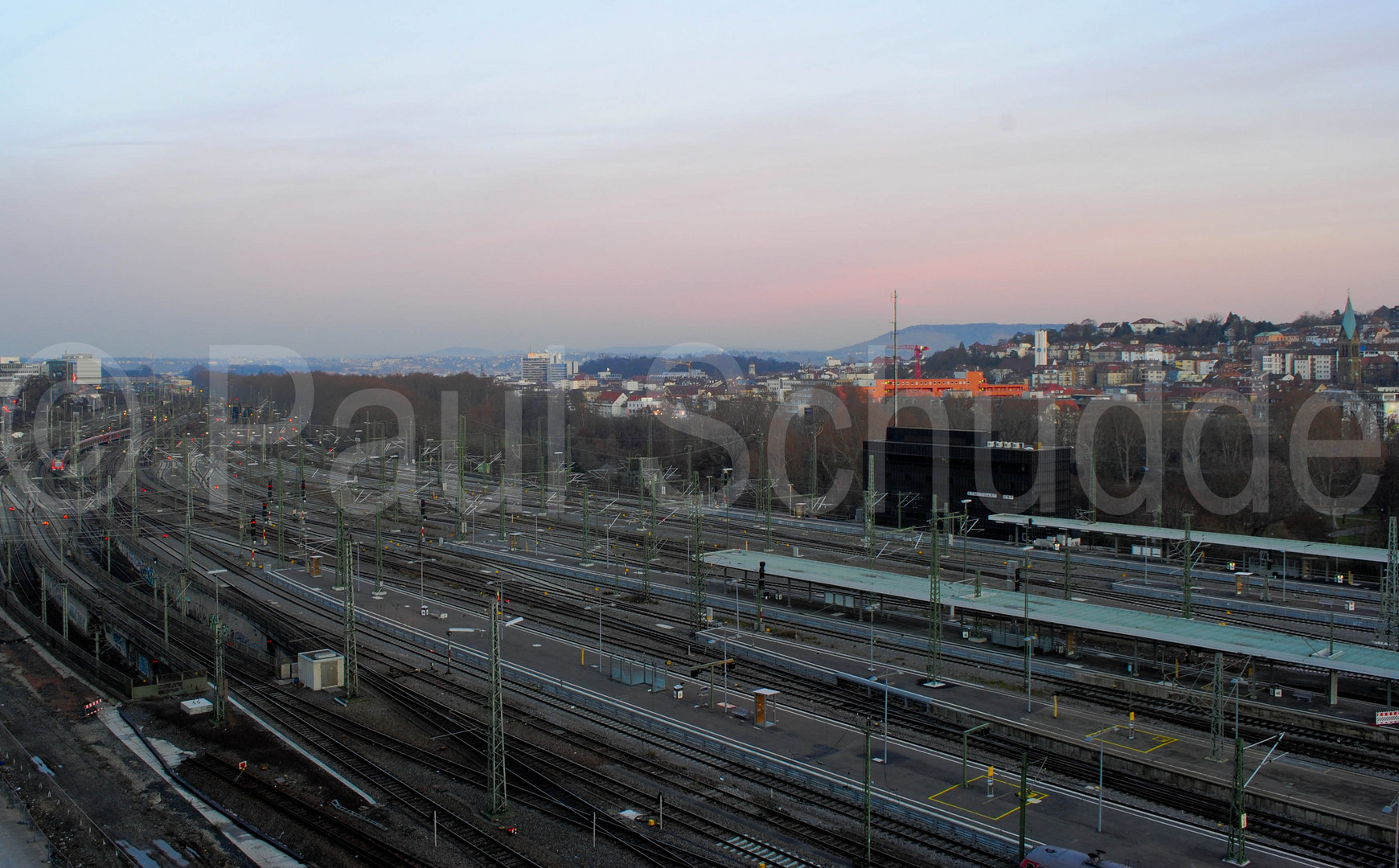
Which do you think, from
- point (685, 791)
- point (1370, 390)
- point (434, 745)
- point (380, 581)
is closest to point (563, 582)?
point (380, 581)

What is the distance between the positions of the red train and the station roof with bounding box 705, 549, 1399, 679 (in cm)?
4445

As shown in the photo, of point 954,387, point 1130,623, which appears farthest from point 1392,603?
point 954,387

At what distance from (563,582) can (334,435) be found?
177 feet

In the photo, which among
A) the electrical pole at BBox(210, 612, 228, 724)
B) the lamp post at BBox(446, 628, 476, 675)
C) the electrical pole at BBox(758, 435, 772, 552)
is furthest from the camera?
the electrical pole at BBox(758, 435, 772, 552)

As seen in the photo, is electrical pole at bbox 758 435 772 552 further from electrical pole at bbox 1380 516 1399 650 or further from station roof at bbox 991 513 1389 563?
electrical pole at bbox 1380 516 1399 650

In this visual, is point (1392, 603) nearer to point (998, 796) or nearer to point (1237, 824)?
point (1237, 824)

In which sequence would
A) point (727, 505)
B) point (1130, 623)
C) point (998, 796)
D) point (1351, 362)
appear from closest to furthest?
point (998, 796) → point (1130, 623) → point (727, 505) → point (1351, 362)

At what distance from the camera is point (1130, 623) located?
20875 millimetres

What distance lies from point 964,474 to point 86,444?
7059 cm

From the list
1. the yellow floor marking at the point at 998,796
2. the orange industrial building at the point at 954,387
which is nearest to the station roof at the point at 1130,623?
the yellow floor marking at the point at 998,796

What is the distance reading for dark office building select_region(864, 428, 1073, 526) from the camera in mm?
38219

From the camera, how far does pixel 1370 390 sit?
6875 cm

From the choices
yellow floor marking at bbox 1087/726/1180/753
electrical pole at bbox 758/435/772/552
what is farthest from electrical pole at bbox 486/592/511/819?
electrical pole at bbox 758/435/772/552

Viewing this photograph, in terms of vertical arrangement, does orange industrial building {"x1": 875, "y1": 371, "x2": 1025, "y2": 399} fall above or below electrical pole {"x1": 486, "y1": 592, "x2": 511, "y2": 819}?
above
